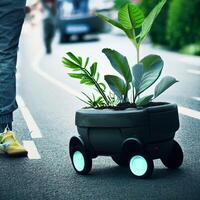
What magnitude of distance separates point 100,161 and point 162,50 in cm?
1491

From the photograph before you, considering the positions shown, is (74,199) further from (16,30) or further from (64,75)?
(64,75)

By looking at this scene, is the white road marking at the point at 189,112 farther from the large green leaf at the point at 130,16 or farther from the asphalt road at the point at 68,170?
the large green leaf at the point at 130,16

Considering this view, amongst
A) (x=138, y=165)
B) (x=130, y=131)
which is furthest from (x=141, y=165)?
(x=130, y=131)

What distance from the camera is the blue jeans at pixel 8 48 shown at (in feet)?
17.6

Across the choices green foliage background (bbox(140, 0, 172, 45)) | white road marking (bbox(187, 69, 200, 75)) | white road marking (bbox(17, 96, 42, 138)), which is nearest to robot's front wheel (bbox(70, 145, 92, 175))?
white road marking (bbox(17, 96, 42, 138))

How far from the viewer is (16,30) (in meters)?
5.43

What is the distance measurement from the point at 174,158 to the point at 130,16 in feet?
3.03

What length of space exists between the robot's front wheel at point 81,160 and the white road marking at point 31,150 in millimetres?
673

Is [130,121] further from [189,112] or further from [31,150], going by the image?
[189,112]

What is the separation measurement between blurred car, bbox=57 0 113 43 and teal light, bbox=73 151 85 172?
23.9 metres

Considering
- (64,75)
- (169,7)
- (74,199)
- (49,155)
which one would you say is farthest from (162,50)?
(74,199)

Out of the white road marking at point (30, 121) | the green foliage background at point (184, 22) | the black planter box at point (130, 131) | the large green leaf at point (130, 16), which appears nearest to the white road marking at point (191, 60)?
the green foliage background at point (184, 22)

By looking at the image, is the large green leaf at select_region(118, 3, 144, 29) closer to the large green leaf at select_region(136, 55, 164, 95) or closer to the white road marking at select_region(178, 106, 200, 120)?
the large green leaf at select_region(136, 55, 164, 95)

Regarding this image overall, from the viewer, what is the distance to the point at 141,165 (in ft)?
Answer: 14.5
